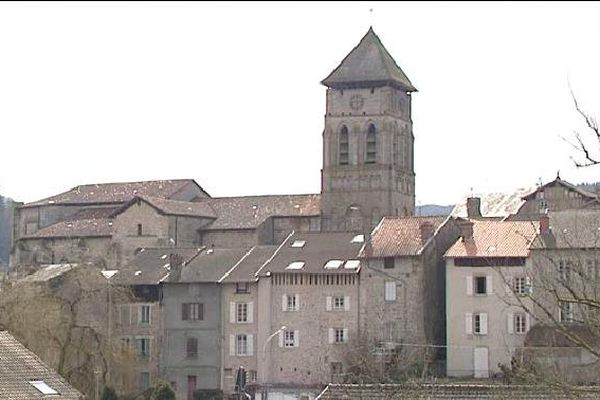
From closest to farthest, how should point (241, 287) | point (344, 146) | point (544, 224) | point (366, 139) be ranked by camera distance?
point (544, 224), point (241, 287), point (366, 139), point (344, 146)

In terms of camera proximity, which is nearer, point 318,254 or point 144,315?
point 318,254

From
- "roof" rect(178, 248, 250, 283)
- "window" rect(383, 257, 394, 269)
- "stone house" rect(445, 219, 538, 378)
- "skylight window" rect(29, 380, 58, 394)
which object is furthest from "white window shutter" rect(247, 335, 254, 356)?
"skylight window" rect(29, 380, 58, 394)

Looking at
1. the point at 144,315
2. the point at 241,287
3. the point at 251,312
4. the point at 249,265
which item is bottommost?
the point at 144,315

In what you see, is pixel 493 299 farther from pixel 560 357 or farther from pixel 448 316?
pixel 560 357

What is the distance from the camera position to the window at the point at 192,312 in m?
78.8

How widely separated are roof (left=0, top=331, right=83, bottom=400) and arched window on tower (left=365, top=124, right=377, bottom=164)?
207ft

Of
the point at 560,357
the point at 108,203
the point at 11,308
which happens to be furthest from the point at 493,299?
the point at 108,203

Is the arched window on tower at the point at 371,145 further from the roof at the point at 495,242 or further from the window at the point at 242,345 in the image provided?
the window at the point at 242,345

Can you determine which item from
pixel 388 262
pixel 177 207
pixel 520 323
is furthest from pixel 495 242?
pixel 177 207

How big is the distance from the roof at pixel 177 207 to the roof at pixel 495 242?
27.7 m

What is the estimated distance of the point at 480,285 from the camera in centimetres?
7188

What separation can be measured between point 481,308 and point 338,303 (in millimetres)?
8366

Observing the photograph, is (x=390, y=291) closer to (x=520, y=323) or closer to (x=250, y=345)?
(x=520, y=323)

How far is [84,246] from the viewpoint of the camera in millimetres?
97875
